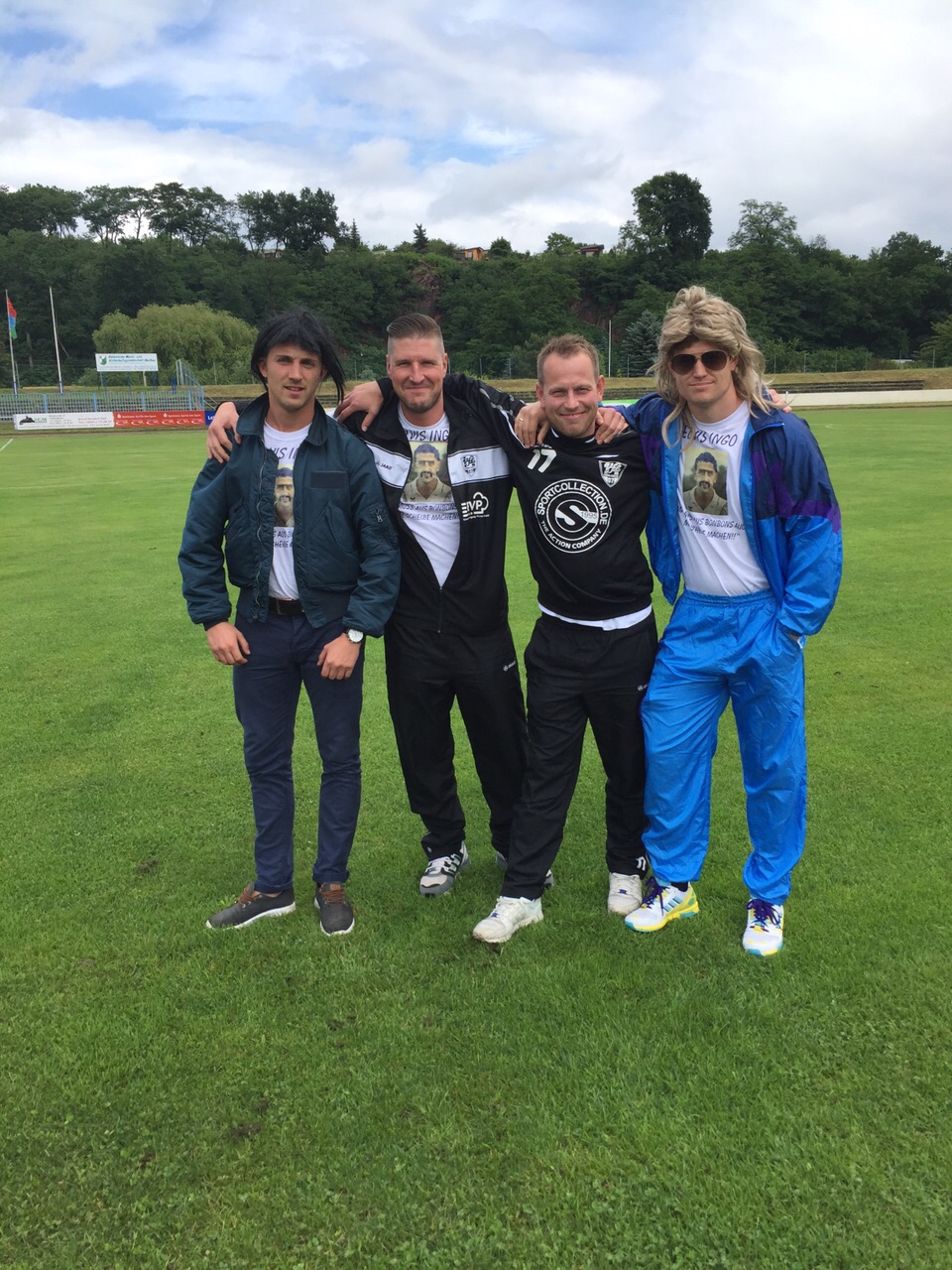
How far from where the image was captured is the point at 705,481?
2943 mm

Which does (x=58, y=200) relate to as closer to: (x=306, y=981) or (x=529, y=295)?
(x=529, y=295)

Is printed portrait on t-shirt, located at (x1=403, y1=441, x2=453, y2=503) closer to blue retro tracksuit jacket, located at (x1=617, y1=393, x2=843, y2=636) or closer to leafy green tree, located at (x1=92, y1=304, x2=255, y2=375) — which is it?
blue retro tracksuit jacket, located at (x1=617, y1=393, x2=843, y2=636)

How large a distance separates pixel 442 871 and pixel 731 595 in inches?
60.4

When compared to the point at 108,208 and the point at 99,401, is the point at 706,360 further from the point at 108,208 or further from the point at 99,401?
the point at 108,208

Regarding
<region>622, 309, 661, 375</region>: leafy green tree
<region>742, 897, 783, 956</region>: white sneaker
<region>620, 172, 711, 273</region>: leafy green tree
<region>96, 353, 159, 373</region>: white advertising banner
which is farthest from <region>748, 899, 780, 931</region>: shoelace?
<region>620, 172, 711, 273</region>: leafy green tree

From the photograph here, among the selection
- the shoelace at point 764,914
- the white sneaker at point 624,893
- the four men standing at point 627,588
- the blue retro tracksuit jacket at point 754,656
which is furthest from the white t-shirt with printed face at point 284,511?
the shoelace at point 764,914

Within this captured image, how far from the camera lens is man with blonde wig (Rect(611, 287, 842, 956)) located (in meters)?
2.81

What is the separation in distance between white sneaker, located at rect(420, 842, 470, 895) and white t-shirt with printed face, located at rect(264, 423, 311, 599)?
121cm

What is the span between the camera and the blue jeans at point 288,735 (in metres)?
3.12

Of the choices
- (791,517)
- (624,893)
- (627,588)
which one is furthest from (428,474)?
(624,893)

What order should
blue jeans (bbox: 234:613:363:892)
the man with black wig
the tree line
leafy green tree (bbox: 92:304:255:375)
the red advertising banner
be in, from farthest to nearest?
the tree line → leafy green tree (bbox: 92:304:255:375) → the red advertising banner → blue jeans (bbox: 234:613:363:892) → the man with black wig

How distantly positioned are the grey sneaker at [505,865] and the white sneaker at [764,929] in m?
0.72

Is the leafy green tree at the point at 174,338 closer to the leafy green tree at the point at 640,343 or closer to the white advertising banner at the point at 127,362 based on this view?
the white advertising banner at the point at 127,362

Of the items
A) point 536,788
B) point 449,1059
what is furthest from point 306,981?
point 536,788
